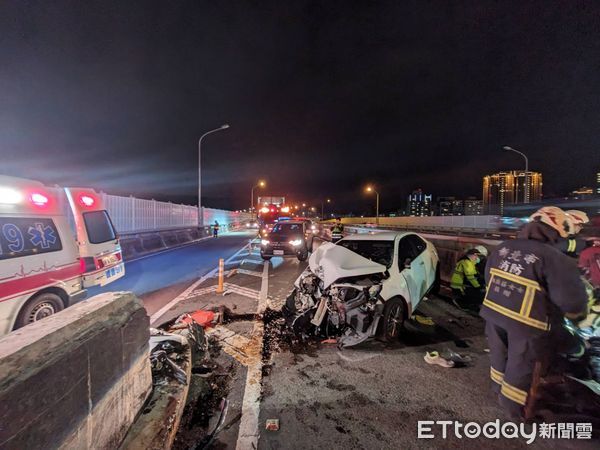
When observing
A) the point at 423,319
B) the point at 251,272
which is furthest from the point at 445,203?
the point at 423,319

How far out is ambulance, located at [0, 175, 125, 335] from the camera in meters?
4.25

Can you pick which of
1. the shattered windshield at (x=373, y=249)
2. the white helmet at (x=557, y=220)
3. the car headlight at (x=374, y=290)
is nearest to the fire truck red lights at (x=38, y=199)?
the shattered windshield at (x=373, y=249)

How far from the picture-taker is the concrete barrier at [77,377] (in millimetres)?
1392

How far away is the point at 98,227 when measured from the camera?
6.53m

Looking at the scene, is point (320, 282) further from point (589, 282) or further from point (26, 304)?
point (26, 304)

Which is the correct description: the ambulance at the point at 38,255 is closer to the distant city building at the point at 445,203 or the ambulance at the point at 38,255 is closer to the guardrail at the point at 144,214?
the guardrail at the point at 144,214

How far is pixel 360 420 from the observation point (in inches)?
110

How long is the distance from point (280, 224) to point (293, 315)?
8529 millimetres

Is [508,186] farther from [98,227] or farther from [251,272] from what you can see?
[98,227]

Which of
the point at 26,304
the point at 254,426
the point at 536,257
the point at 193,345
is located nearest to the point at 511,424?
the point at 536,257

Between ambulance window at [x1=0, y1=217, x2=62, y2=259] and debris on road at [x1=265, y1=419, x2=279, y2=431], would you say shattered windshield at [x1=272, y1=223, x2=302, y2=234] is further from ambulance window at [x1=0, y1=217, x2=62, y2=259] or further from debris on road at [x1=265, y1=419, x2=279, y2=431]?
debris on road at [x1=265, y1=419, x2=279, y2=431]

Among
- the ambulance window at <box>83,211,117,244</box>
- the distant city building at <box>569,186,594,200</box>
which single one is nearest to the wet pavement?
the ambulance window at <box>83,211,117,244</box>

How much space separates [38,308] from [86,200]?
2.61 meters

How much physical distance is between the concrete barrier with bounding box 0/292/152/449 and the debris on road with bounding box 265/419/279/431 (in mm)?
1105
